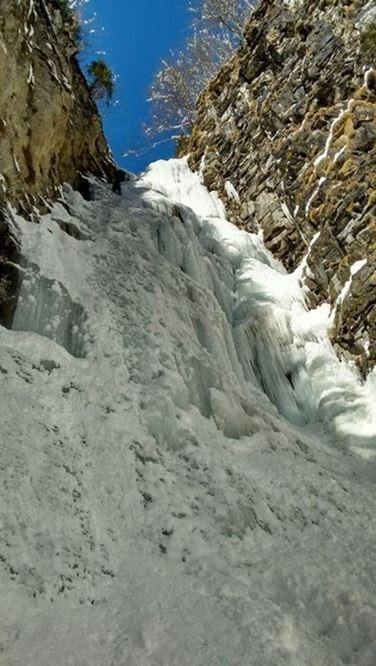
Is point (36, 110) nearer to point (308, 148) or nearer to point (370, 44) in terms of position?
point (308, 148)

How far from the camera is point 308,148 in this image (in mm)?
13742

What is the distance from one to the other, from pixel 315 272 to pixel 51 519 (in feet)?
29.0

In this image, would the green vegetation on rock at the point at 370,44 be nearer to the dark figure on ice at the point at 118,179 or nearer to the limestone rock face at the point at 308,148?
the limestone rock face at the point at 308,148

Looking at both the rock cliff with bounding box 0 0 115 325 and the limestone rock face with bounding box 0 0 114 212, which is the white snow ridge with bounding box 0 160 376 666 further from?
the limestone rock face with bounding box 0 0 114 212

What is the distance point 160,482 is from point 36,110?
20.9 feet

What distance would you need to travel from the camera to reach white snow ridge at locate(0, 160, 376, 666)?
3764 millimetres

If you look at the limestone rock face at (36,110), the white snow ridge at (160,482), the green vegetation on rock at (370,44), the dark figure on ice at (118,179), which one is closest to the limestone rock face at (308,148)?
the green vegetation on rock at (370,44)

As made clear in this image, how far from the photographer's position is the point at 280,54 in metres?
16.8

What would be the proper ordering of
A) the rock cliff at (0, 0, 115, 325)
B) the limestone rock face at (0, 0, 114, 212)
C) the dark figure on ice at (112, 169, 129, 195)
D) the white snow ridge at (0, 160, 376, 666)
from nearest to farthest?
1. the white snow ridge at (0, 160, 376, 666)
2. the rock cliff at (0, 0, 115, 325)
3. the limestone rock face at (0, 0, 114, 212)
4. the dark figure on ice at (112, 169, 129, 195)

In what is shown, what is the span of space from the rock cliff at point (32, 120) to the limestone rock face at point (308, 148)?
5011 mm

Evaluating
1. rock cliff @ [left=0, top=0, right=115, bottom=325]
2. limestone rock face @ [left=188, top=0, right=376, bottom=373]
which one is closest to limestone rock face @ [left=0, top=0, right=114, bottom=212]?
rock cliff @ [left=0, top=0, right=115, bottom=325]

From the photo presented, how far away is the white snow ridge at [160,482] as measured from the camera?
376 centimetres

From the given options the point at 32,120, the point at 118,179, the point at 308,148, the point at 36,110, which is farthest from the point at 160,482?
the point at 308,148

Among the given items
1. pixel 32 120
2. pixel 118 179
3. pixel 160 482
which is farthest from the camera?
pixel 118 179
